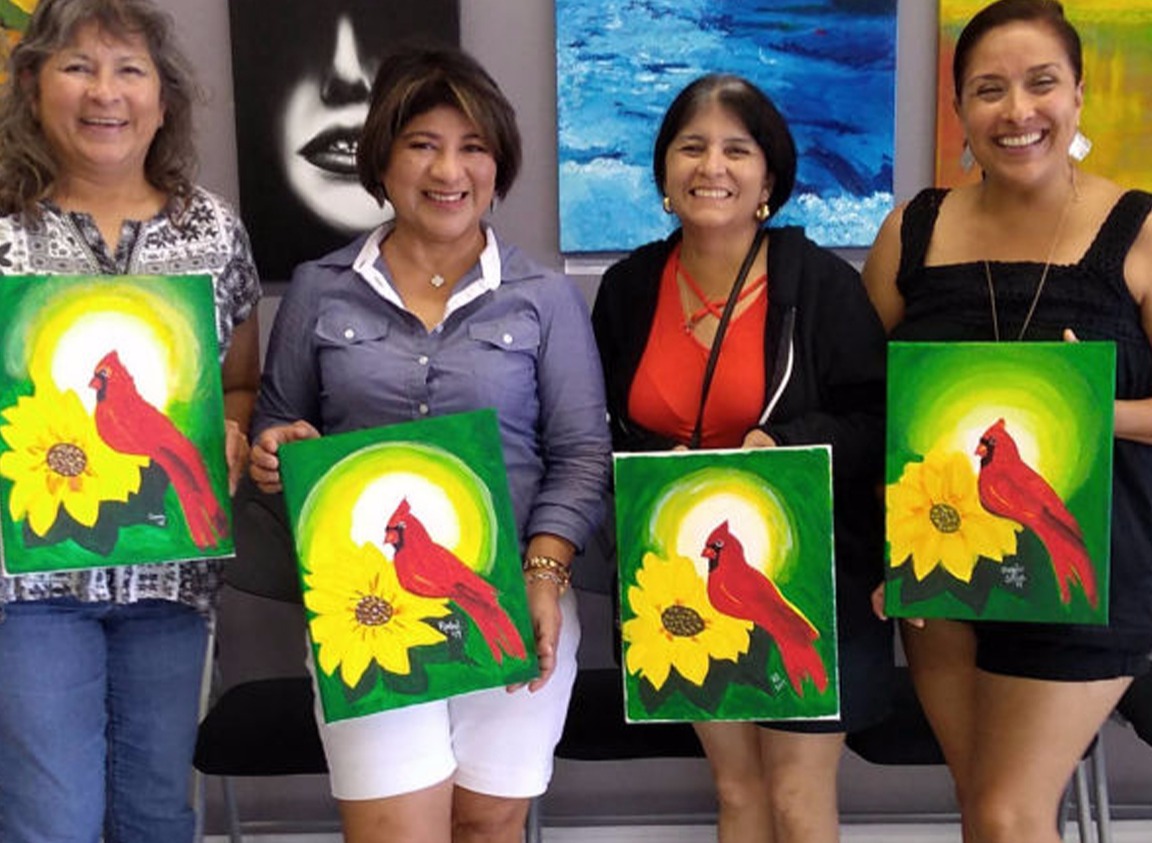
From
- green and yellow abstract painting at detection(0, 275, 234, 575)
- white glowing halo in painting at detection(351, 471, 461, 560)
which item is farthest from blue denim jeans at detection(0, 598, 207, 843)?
white glowing halo in painting at detection(351, 471, 461, 560)

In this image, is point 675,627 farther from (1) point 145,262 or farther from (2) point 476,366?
(1) point 145,262

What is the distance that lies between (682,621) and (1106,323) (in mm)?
711

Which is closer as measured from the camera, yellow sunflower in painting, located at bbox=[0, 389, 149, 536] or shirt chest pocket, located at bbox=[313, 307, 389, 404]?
yellow sunflower in painting, located at bbox=[0, 389, 149, 536]

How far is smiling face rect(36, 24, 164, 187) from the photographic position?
4.88ft

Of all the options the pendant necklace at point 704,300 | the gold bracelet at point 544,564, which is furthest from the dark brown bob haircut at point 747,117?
the gold bracelet at point 544,564

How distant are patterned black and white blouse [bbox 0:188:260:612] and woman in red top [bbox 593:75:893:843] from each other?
61 cm

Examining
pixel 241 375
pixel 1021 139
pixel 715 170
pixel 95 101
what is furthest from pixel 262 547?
pixel 1021 139

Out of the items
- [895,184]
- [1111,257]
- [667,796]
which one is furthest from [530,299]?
[667,796]

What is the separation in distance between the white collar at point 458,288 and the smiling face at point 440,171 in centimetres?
7

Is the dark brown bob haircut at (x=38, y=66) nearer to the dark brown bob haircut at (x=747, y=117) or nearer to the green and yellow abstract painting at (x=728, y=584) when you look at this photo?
the dark brown bob haircut at (x=747, y=117)

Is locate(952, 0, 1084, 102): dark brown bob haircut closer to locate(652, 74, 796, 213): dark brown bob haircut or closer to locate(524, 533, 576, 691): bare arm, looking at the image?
locate(652, 74, 796, 213): dark brown bob haircut

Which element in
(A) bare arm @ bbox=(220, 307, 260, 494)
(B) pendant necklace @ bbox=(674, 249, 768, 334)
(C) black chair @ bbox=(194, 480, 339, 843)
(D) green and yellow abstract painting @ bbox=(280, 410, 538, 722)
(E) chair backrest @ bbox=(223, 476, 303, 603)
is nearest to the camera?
(D) green and yellow abstract painting @ bbox=(280, 410, 538, 722)

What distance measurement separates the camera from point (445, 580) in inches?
56.8

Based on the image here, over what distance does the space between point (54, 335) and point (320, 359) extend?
13.8 inches
